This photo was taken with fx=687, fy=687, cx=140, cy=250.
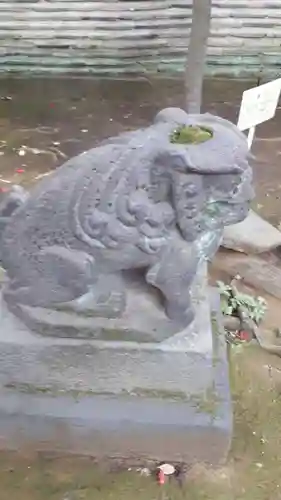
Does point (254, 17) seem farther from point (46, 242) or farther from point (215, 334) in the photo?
point (46, 242)

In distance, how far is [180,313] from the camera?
228 centimetres

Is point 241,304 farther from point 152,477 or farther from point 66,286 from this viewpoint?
point 66,286

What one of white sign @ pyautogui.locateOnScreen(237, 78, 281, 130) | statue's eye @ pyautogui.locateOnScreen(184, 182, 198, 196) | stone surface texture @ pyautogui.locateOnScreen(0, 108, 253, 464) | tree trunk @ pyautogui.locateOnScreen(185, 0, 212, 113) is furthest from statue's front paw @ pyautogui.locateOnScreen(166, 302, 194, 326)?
tree trunk @ pyautogui.locateOnScreen(185, 0, 212, 113)

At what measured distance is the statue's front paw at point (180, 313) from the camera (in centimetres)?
226

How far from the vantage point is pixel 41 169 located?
13.9 feet

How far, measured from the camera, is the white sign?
3070mm

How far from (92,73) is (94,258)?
3.03 meters

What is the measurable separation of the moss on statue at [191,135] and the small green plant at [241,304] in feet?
3.83

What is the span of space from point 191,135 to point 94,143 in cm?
251

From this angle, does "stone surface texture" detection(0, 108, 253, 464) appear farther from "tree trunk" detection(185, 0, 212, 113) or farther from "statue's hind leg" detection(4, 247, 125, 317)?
"tree trunk" detection(185, 0, 212, 113)

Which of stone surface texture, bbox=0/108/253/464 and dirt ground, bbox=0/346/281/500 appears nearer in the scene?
stone surface texture, bbox=0/108/253/464

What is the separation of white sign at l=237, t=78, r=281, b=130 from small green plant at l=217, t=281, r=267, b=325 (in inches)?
29.5

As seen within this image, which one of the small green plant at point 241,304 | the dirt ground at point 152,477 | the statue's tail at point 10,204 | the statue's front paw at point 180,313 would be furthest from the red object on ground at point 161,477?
the statue's tail at point 10,204

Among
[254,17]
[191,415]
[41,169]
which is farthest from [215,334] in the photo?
[254,17]
